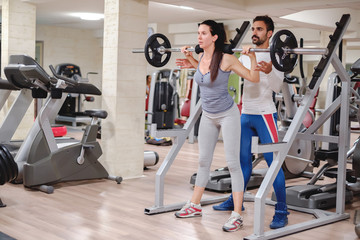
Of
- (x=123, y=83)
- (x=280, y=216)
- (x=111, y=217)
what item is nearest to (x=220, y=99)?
(x=280, y=216)

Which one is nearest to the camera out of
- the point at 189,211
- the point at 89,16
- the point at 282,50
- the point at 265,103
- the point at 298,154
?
the point at 282,50

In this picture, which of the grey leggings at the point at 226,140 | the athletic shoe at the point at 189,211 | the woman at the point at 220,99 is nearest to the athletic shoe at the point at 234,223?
the woman at the point at 220,99

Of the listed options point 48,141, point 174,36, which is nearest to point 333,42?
point 48,141

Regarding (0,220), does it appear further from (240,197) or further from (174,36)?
(174,36)

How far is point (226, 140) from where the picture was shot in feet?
11.2

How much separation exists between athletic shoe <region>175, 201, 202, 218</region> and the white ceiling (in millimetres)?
2806

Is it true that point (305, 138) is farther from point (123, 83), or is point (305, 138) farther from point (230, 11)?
point (230, 11)

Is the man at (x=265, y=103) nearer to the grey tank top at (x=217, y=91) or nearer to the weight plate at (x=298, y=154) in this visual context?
the grey tank top at (x=217, y=91)

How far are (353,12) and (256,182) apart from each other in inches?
204

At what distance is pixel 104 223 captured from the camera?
3.52 metres

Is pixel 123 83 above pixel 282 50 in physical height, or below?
below

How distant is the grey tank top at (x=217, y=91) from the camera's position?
3.35 metres

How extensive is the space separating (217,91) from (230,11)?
11.2ft

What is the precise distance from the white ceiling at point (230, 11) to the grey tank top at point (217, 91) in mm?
2528
